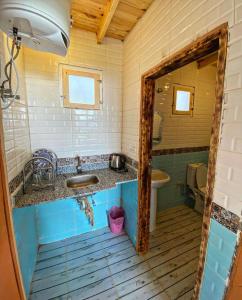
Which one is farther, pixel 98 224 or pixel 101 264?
pixel 98 224

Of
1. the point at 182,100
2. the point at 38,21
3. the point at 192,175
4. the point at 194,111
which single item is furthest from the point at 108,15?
the point at 192,175

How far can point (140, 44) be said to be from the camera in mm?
1499

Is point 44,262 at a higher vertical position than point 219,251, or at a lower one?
lower

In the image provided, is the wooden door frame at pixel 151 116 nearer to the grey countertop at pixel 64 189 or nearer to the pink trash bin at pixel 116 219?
the grey countertop at pixel 64 189

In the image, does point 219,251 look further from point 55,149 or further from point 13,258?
point 55,149

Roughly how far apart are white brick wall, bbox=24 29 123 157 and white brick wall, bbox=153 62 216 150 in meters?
0.67

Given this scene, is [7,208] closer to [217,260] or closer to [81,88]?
[217,260]

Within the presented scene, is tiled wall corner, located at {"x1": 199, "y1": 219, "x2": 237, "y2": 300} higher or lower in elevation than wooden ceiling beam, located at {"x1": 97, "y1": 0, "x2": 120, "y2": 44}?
lower

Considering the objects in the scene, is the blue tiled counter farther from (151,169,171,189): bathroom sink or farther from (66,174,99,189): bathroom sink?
(66,174,99,189): bathroom sink

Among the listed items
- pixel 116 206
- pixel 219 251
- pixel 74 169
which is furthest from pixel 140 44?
pixel 116 206

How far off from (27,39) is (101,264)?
2.03m

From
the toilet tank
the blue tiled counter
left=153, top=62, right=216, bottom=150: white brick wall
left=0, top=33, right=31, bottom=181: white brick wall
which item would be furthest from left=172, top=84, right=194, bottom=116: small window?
left=0, top=33, right=31, bottom=181: white brick wall

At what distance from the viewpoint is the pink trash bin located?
1.93m

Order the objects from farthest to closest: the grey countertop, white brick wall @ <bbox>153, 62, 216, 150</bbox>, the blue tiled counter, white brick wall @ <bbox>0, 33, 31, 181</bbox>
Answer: the blue tiled counter → white brick wall @ <bbox>153, 62, 216, 150</bbox> → the grey countertop → white brick wall @ <bbox>0, 33, 31, 181</bbox>
